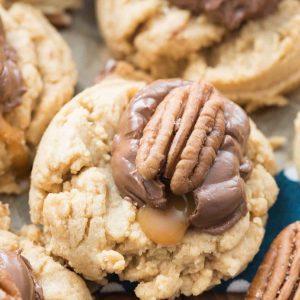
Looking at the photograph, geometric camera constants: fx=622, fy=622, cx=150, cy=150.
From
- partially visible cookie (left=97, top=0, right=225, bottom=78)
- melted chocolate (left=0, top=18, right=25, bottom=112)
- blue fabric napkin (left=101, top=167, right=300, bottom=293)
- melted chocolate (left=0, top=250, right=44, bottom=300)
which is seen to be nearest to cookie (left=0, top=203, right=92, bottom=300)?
melted chocolate (left=0, top=250, right=44, bottom=300)

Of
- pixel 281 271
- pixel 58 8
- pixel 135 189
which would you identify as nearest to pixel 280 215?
pixel 281 271

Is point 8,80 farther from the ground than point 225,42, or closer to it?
closer to it

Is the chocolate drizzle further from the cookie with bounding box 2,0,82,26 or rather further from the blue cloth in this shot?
the cookie with bounding box 2,0,82,26

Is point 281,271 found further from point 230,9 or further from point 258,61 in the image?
point 230,9

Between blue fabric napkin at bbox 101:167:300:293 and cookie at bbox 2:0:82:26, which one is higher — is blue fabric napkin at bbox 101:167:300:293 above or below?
below

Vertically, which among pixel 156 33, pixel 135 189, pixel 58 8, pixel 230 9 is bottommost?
pixel 135 189

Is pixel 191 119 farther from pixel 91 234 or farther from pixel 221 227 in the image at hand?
pixel 91 234

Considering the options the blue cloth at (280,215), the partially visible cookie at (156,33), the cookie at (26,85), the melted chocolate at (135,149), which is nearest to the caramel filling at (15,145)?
the cookie at (26,85)
